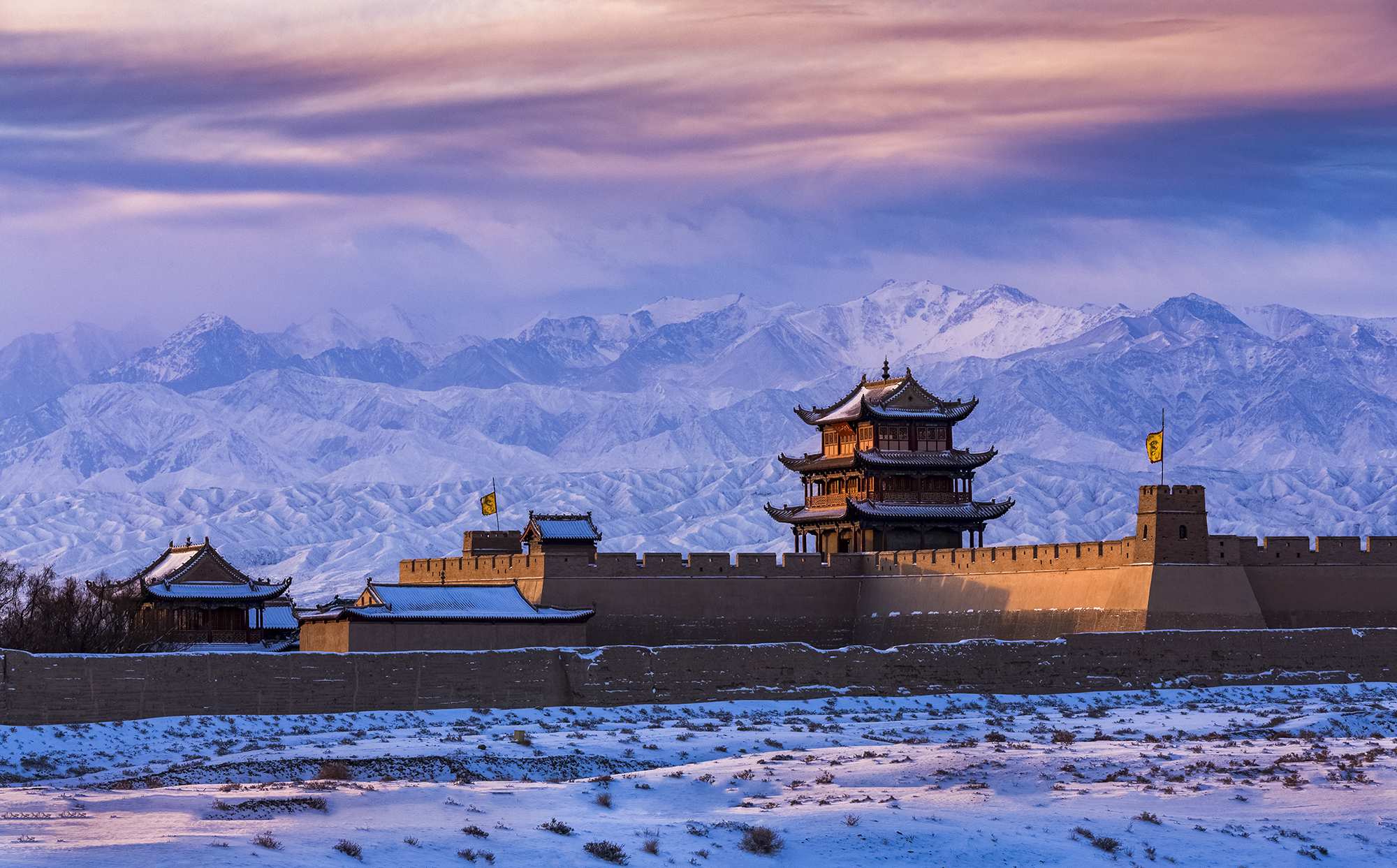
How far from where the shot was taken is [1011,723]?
5188 cm

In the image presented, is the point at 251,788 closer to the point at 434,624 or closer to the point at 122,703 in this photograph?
the point at 122,703

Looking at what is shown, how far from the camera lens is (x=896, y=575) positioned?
72.8 m

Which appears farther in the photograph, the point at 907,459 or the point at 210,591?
the point at 907,459

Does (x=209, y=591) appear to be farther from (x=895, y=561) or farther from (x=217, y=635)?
(x=895, y=561)

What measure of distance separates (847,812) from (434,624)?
3102cm

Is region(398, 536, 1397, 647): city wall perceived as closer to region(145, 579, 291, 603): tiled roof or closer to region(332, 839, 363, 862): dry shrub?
region(145, 579, 291, 603): tiled roof

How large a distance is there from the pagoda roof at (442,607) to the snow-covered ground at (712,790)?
8388 millimetres

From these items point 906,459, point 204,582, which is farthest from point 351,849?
point 906,459

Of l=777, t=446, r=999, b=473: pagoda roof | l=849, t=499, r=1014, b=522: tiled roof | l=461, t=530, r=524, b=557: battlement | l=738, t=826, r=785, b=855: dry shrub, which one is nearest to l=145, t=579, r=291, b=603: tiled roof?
l=461, t=530, r=524, b=557: battlement

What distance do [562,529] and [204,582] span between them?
49.9 ft

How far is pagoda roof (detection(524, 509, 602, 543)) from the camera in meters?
70.0

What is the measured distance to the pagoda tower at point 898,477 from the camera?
7781 centimetres

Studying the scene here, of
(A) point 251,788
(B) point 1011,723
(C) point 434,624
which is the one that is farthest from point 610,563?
(A) point 251,788

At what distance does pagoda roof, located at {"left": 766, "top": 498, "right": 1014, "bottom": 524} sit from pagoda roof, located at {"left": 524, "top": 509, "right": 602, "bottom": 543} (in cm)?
1128
